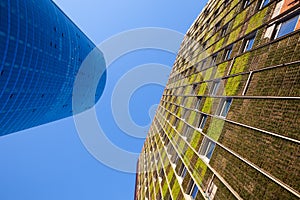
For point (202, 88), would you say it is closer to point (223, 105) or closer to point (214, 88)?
point (214, 88)

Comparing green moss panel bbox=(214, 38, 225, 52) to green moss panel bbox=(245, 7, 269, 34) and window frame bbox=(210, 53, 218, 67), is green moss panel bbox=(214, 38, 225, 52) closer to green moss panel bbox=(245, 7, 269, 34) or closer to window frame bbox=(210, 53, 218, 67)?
window frame bbox=(210, 53, 218, 67)

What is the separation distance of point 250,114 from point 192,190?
884cm

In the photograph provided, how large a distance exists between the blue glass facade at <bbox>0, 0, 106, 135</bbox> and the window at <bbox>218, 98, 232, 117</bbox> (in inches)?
2139

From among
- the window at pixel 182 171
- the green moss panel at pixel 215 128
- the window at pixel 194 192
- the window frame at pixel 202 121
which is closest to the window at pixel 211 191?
the window at pixel 194 192

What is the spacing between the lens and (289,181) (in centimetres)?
812

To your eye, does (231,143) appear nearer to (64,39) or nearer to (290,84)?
(290,84)

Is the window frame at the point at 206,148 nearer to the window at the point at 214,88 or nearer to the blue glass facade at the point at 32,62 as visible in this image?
the window at the point at 214,88

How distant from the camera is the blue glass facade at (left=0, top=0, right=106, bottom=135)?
55.0m

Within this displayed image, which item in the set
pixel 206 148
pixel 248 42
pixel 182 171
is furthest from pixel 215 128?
pixel 182 171

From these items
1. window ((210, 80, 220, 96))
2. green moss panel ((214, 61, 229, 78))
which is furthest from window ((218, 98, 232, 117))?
green moss panel ((214, 61, 229, 78))

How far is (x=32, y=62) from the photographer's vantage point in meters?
66.3

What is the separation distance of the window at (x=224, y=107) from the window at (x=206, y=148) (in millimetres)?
2289

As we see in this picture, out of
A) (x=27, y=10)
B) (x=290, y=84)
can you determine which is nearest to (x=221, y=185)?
(x=290, y=84)

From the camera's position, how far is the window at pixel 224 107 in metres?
15.9
